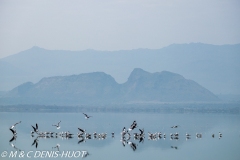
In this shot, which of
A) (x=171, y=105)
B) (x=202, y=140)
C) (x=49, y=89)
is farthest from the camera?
(x=49, y=89)

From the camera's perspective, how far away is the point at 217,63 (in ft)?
252

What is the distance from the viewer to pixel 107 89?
254 feet

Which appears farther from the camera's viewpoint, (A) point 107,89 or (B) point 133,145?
(A) point 107,89

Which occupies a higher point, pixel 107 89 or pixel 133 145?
pixel 107 89

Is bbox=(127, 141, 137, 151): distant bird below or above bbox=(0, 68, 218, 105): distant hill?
below

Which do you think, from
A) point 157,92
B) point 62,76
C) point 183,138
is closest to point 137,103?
point 157,92

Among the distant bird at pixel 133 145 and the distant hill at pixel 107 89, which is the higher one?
the distant hill at pixel 107 89

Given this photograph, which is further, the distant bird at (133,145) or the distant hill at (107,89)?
the distant hill at (107,89)

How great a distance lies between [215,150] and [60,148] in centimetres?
508

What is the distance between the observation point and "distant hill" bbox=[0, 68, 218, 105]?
75.5 metres

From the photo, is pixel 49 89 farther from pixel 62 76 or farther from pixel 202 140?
pixel 202 140

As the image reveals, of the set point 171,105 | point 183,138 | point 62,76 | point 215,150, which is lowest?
point 215,150

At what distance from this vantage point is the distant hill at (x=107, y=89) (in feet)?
248

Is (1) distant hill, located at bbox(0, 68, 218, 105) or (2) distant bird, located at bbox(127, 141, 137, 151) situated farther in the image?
(1) distant hill, located at bbox(0, 68, 218, 105)
